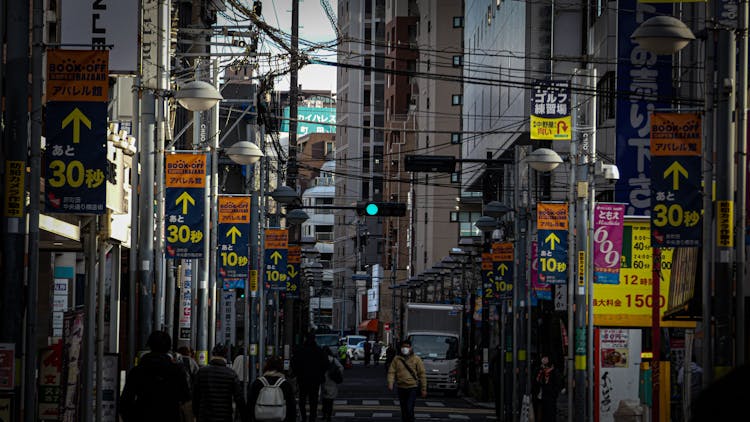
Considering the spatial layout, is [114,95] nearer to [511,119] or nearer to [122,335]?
[122,335]

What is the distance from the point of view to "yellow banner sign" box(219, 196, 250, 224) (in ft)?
121

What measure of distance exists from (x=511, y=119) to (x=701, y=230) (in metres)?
46.8

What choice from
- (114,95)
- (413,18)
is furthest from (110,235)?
(413,18)

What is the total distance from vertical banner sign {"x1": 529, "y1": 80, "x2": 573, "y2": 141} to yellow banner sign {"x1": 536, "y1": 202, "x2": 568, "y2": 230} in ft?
9.79

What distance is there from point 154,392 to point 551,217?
69.5 ft

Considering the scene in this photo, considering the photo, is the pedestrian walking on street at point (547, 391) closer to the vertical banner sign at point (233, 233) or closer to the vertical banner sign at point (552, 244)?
the vertical banner sign at point (552, 244)

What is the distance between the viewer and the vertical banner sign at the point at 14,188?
45.2 feet

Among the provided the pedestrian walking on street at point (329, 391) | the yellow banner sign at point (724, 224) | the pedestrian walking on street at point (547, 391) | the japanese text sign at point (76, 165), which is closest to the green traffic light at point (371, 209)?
the pedestrian walking on street at point (329, 391)

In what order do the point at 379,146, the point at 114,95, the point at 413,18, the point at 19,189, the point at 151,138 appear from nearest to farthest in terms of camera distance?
the point at 19,189, the point at 151,138, the point at 114,95, the point at 413,18, the point at 379,146

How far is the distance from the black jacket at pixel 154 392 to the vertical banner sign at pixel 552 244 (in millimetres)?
20410

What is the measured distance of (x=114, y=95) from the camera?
30.3 m

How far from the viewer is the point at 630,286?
2964cm

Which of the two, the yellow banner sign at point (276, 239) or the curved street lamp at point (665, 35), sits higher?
the curved street lamp at point (665, 35)

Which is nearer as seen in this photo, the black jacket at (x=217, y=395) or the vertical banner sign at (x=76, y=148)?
the vertical banner sign at (x=76, y=148)
